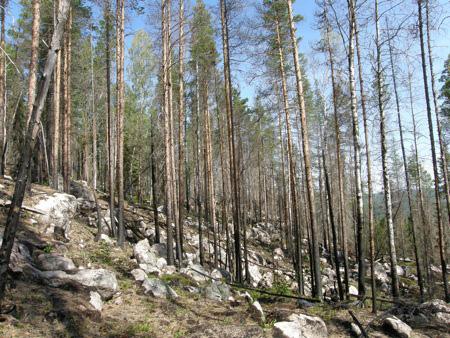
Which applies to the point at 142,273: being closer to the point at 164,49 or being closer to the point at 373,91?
the point at 164,49

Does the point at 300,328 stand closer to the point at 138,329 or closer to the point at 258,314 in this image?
the point at 258,314

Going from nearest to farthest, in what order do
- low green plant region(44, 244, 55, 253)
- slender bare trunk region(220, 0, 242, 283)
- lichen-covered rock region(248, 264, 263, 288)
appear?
low green plant region(44, 244, 55, 253), slender bare trunk region(220, 0, 242, 283), lichen-covered rock region(248, 264, 263, 288)

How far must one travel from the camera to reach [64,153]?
12.1 meters

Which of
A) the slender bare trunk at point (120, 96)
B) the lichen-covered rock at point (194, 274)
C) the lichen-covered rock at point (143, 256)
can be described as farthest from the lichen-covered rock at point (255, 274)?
the slender bare trunk at point (120, 96)

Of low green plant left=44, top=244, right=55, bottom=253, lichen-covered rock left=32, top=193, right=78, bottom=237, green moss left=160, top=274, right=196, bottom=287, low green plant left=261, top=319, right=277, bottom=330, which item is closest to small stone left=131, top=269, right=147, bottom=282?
green moss left=160, top=274, right=196, bottom=287

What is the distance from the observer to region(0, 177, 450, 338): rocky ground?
4.65 metres

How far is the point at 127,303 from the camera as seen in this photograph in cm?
577

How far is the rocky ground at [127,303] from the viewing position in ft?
15.3

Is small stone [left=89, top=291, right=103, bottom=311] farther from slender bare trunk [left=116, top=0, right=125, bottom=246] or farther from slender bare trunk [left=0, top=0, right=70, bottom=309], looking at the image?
slender bare trunk [left=116, top=0, right=125, bottom=246]

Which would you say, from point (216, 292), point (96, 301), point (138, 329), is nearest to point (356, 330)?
point (216, 292)

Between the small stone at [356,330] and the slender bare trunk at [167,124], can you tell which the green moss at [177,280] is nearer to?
the slender bare trunk at [167,124]

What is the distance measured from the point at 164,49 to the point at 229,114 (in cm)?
309

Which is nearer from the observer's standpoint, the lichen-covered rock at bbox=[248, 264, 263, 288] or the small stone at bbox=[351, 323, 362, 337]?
the small stone at bbox=[351, 323, 362, 337]

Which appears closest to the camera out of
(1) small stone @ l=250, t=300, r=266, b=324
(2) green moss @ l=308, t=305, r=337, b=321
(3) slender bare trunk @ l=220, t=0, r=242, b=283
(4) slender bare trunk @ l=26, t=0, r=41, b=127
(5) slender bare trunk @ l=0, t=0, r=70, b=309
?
(5) slender bare trunk @ l=0, t=0, r=70, b=309
